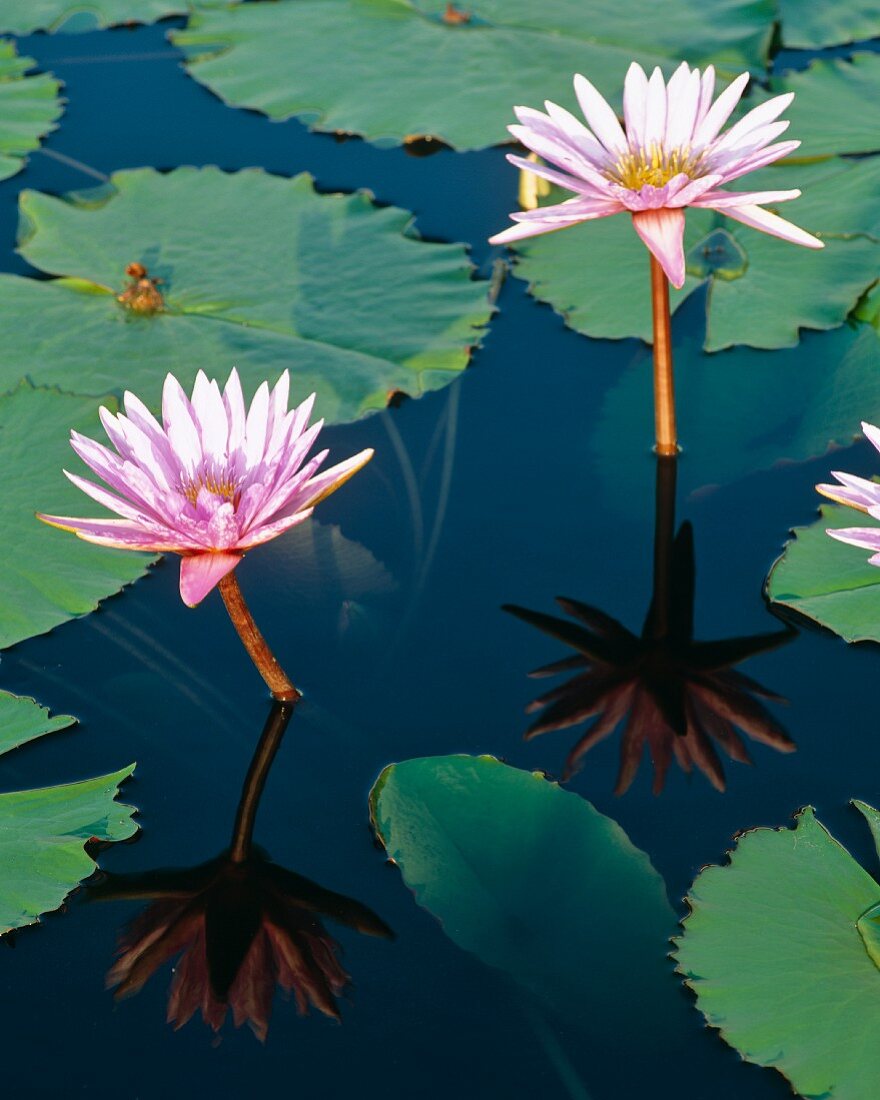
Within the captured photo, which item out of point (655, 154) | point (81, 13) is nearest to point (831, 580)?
point (655, 154)

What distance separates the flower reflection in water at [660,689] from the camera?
2.27 metres

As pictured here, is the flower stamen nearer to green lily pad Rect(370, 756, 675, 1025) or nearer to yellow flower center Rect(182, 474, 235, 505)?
yellow flower center Rect(182, 474, 235, 505)

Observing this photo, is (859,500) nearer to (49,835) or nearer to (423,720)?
(423,720)

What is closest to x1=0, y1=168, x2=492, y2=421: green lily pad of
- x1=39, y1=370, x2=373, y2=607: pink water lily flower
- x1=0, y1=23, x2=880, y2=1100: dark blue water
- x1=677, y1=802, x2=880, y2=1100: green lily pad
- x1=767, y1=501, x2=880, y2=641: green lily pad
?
x1=0, y1=23, x2=880, y2=1100: dark blue water

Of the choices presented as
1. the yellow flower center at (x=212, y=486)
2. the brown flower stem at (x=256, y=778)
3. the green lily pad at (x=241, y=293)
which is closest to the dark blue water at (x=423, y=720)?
the brown flower stem at (x=256, y=778)

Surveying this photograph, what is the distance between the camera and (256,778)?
2271 millimetres

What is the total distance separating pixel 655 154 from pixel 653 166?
0.10ft

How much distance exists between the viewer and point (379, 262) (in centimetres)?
340

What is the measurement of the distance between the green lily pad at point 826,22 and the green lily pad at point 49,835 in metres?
3.58

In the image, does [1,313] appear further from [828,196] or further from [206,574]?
[828,196]

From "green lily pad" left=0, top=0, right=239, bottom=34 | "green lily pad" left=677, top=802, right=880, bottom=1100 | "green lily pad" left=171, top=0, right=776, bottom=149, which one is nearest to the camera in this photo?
"green lily pad" left=677, top=802, right=880, bottom=1100

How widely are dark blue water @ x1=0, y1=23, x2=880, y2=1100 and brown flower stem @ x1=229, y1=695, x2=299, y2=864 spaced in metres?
0.02

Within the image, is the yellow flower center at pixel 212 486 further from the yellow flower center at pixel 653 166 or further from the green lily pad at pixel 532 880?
the yellow flower center at pixel 653 166

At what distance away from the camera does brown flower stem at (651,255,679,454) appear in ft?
8.52
